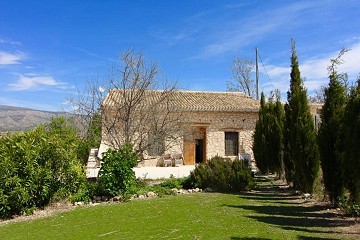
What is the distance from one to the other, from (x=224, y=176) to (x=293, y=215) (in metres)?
4.52

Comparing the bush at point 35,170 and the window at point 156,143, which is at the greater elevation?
the window at point 156,143

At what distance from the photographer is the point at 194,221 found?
7391mm

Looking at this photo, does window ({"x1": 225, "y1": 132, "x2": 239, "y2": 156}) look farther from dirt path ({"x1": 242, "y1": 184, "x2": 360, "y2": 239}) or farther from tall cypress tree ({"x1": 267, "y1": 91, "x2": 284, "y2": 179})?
dirt path ({"x1": 242, "y1": 184, "x2": 360, "y2": 239})

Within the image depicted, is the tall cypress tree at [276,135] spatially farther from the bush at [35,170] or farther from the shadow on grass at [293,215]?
the bush at [35,170]

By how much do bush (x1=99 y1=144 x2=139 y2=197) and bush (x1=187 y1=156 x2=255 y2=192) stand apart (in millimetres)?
2762

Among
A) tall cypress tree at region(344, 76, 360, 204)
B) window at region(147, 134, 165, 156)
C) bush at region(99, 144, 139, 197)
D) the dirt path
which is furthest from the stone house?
tall cypress tree at region(344, 76, 360, 204)

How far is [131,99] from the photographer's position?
14.5 m

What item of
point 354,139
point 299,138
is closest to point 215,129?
point 299,138

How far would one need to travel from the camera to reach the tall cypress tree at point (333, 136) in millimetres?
8227

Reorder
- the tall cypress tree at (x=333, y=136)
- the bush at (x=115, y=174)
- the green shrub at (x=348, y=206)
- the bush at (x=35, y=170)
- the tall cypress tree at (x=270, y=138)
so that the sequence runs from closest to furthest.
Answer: the green shrub at (x=348, y=206), the tall cypress tree at (x=333, y=136), the bush at (x=35, y=170), the bush at (x=115, y=174), the tall cypress tree at (x=270, y=138)

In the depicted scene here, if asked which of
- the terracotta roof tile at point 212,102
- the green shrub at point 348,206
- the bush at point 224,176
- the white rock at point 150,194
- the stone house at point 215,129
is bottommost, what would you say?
the white rock at point 150,194

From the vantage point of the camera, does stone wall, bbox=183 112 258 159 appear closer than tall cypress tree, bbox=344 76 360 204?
No

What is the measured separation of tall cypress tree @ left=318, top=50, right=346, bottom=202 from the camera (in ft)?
27.0

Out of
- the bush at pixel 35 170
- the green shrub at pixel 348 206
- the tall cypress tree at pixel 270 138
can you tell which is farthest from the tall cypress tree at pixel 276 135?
the bush at pixel 35 170
